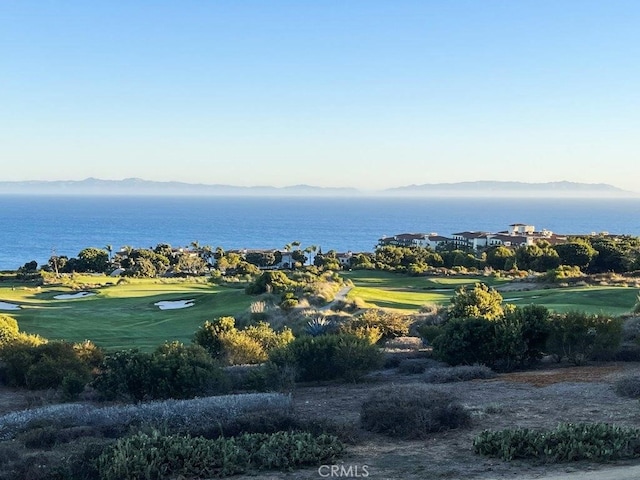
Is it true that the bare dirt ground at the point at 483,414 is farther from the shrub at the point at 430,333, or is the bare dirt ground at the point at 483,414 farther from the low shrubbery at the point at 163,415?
the shrub at the point at 430,333

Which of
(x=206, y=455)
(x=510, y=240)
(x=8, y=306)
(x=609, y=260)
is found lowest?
(x=8, y=306)

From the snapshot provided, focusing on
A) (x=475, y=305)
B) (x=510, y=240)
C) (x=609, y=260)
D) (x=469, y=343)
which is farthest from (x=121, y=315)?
(x=510, y=240)

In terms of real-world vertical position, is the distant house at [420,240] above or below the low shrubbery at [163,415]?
below

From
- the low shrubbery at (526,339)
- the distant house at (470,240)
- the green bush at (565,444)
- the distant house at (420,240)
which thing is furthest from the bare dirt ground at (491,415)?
the distant house at (420,240)

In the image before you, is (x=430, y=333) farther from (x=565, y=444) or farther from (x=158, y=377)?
(x=565, y=444)

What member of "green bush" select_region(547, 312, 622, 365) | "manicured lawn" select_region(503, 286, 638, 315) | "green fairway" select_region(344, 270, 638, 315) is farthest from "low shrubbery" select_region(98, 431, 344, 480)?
"manicured lawn" select_region(503, 286, 638, 315)

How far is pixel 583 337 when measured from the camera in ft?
47.4

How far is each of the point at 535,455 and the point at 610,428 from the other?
1100 mm

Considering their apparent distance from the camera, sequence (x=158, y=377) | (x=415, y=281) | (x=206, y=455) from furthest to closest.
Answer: (x=415, y=281)
(x=158, y=377)
(x=206, y=455)

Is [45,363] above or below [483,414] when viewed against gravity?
below

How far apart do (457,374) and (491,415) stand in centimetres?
368

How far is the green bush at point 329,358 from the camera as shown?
44.7 feet

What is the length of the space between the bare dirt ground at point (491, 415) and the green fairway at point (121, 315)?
10753mm

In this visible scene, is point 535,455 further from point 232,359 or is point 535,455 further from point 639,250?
point 639,250
